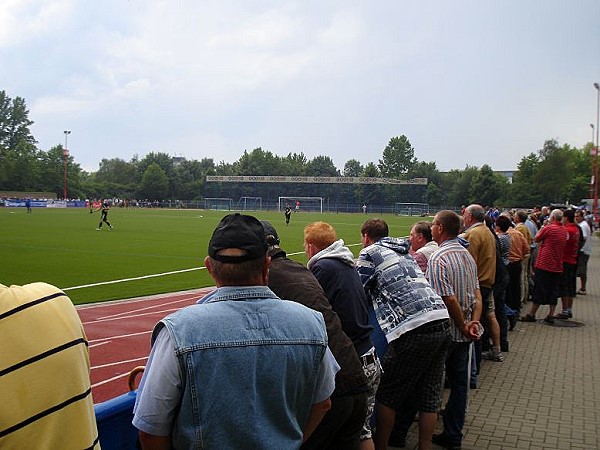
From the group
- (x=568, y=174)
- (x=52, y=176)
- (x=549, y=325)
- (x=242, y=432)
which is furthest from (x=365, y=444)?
(x=52, y=176)

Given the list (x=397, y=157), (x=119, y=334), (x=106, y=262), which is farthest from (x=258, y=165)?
(x=119, y=334)

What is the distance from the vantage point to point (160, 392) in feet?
6.95

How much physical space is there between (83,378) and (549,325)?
1069cm

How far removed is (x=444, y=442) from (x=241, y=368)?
12.3 ft

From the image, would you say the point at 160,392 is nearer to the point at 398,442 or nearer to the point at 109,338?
the point at 398,442

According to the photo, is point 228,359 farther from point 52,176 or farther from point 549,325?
point 52,176

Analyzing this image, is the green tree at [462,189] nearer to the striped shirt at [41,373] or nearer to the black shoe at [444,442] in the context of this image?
the black shoe at [444,442]

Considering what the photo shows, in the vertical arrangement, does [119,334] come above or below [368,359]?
below

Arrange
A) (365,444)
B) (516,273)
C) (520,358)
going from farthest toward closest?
(516,273)
(520,358)
(365,444)

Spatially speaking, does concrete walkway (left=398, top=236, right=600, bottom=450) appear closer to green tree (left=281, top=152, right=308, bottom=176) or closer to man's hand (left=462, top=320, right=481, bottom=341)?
man's hand (left=462, top=320, right=481, bottom=341)

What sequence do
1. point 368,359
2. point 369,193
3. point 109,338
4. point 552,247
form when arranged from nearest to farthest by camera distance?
point 368,359, point 109,338, point 552,247, point 369,193

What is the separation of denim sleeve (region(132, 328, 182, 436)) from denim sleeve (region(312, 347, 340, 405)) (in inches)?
24.9

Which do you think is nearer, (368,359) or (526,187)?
(368,359)

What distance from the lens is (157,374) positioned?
2119mm
